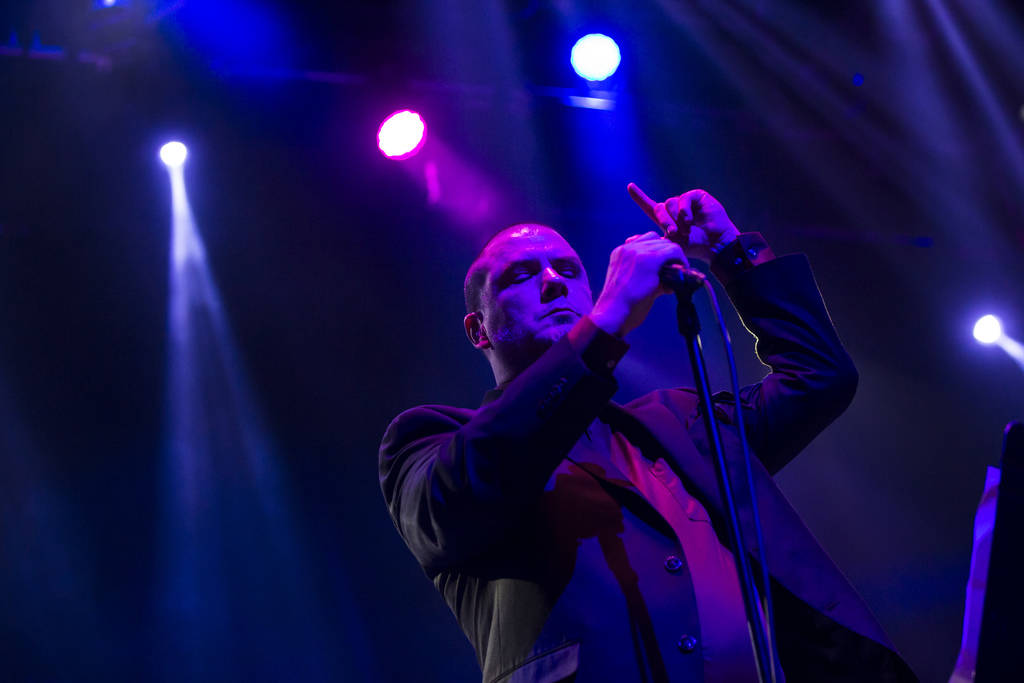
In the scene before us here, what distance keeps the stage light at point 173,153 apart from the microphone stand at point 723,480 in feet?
10.8

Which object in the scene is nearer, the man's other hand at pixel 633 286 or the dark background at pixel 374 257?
the man's other hand at pixel 633 286

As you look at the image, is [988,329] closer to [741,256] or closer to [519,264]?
[741,256]

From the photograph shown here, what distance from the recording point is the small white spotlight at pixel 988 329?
203 inches

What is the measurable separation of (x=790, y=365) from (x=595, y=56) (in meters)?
2.77

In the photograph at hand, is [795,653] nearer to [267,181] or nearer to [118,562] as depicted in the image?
[118,562]

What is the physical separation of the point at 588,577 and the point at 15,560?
3.05 m

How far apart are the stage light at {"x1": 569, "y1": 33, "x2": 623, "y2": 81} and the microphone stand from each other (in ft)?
10.2

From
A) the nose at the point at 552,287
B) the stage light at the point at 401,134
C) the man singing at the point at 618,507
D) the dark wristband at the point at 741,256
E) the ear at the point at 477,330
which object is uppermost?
the stage light at the point at 401,134

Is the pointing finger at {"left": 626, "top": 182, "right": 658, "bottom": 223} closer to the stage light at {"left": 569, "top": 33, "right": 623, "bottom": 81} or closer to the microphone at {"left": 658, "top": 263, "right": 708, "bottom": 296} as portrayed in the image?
the microphone at {"left": 658, "top": 263, "right": 708, "bottom": 296}

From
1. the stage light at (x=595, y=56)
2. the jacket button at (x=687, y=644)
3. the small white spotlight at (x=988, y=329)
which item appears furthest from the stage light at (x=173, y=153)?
the small white spotlight at (x=988, y=329)

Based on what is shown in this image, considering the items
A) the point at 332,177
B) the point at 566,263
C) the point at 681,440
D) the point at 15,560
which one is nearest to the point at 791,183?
the point at 332,177

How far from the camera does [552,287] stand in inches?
77.7

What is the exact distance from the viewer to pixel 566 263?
2.09 m

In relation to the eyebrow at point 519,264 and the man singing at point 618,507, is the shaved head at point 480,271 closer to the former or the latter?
the eyebrow at point 519,264
